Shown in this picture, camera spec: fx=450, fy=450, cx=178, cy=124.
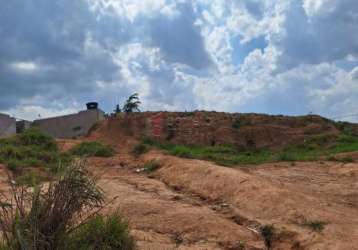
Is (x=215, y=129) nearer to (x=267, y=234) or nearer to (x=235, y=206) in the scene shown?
(x=235, y=206)

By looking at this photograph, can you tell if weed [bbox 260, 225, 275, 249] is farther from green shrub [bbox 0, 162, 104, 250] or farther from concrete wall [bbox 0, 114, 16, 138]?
concrete wall [bbox 0, 114, 16, 138]

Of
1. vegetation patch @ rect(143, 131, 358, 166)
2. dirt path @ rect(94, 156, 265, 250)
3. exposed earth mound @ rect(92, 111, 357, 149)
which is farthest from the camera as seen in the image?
exposed earth mound @ rect(92, 111, 357, 149)

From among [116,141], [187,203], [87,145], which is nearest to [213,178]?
[187,203]

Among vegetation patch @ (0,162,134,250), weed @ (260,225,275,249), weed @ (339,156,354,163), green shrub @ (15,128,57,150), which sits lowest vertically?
weed @ (260,225,275,249)

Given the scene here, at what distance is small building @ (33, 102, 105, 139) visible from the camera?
76.7 feet

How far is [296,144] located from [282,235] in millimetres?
13310

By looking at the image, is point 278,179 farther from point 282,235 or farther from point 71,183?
point 71,183

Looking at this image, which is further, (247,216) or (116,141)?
(116,141)

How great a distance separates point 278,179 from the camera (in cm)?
1015

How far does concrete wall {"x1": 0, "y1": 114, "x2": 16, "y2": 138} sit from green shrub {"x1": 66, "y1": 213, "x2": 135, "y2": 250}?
17.9 metres

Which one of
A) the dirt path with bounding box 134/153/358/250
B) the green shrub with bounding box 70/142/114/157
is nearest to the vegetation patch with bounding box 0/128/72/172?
the green shrub with bounding box 70/142/114/157

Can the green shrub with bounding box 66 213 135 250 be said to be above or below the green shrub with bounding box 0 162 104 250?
below

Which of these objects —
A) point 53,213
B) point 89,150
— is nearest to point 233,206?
point 53,213

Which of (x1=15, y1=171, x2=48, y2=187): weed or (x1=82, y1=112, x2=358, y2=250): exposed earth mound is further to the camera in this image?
(x1=82, y1=112, x2=358, y2=250): exposed earth mound
